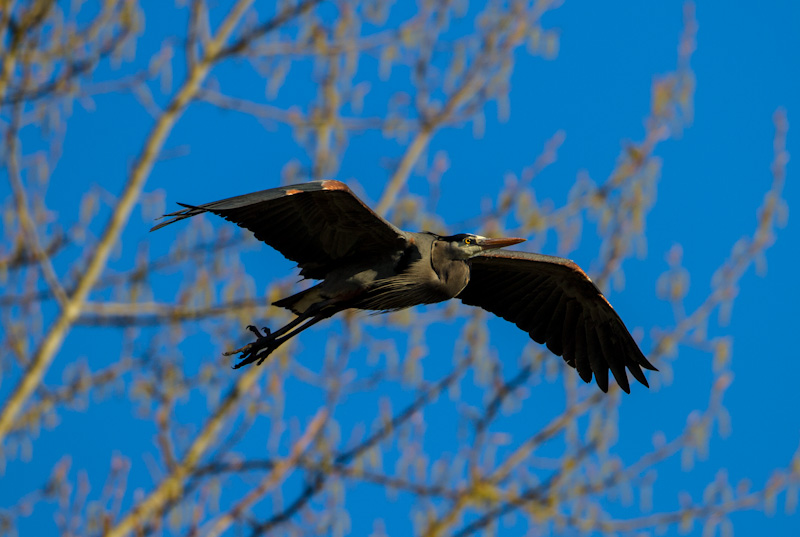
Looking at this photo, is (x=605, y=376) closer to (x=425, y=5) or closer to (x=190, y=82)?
(x=425, y=5)

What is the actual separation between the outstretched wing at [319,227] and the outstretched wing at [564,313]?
4.20ft

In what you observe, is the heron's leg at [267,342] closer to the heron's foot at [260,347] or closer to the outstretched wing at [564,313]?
the heron's foot at [260,347]

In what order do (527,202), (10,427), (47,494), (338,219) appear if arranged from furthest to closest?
(10,427), (527,202), (47,494), (338,219)

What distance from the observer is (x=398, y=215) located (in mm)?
10414

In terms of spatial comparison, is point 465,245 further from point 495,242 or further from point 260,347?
point 260,347

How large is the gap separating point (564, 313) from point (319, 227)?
2186mm

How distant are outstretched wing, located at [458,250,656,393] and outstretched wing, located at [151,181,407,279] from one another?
1.28 m

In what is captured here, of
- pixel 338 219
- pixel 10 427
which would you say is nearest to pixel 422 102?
pixel 10 427

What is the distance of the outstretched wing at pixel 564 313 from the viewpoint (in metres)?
7.20

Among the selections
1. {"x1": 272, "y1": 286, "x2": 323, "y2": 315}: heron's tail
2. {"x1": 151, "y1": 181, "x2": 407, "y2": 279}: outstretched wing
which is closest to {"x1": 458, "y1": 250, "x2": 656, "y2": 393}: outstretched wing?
{"x1": 151, "y1": 181, "x2": 407, "y2": 279}: outstretched wing

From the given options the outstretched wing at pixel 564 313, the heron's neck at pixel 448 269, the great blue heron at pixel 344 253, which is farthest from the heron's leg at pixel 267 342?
the outstretched wing at pixel 564 313

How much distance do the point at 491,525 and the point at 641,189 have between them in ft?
10.2

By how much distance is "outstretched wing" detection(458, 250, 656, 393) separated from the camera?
23.6 feet

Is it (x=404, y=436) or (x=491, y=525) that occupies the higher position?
(x=404, y=436)
